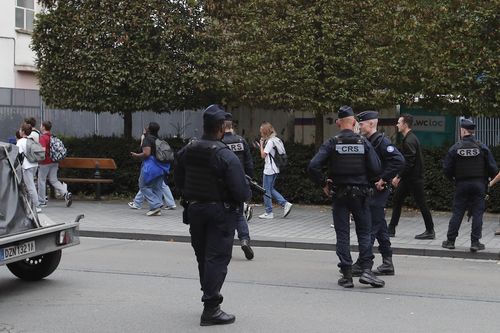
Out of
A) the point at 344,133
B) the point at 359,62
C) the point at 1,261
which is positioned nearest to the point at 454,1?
the point at 359,62

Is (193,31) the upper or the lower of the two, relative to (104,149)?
upper

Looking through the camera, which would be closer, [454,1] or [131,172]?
[454,1]

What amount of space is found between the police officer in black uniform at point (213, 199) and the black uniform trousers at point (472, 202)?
4619mm

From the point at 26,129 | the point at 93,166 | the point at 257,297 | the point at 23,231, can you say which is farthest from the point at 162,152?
the point at 257,297

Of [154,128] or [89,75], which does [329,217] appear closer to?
[154,128]

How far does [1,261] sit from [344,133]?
11.9 feet

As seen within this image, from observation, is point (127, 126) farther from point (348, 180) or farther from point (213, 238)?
point (213, 238)

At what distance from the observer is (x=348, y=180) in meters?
7.27

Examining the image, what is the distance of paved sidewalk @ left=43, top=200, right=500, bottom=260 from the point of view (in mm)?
10205

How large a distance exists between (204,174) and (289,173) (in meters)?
9.80

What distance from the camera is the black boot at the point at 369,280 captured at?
24.3ft

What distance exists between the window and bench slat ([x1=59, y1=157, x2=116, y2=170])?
12121 millimetres

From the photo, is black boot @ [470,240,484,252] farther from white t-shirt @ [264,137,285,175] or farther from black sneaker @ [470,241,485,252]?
white t-shirt @ [264,137,285,175]

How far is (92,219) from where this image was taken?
13039mm
